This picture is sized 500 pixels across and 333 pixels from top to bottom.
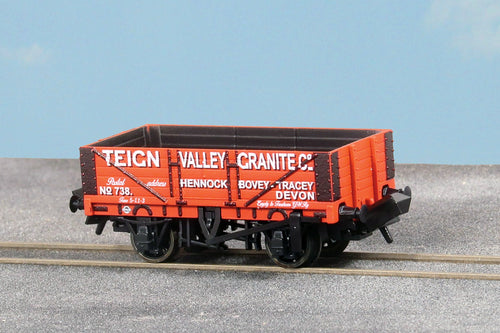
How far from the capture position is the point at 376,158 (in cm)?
1565

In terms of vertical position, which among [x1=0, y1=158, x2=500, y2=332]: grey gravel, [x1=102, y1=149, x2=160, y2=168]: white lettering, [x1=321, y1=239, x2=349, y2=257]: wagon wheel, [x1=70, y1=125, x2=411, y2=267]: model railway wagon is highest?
[x1=102, y1=149, x2=160, y2=168]: white lettering

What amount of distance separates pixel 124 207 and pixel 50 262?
148 cm

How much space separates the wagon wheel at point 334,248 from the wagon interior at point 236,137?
1.52 metres

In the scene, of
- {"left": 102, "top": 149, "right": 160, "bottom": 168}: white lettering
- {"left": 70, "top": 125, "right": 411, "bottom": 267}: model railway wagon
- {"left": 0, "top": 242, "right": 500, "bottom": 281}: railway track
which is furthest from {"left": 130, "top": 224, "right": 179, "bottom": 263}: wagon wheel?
{"left": 102, "top": 149, "right": 160, "bottom": 168}: white lettering

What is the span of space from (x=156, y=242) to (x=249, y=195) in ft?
5.85

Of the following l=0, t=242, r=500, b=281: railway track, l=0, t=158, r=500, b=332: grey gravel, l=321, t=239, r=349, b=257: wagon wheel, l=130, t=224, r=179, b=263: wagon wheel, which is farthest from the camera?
l=321, t=239, r=349, b=257: wagon wheel

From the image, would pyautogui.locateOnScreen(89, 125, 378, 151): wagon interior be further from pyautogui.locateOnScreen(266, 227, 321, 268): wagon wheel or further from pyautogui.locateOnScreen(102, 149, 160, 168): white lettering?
pyautogui.locateOnScreen(266, 227, 321, 268): wagon wheel

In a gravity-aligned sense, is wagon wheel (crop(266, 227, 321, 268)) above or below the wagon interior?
below

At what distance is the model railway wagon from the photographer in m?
14.8

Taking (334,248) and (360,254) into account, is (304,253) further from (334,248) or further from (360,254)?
(360,254)

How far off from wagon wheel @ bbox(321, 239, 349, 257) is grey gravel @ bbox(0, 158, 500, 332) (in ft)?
1.37

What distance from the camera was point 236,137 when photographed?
17266 millimetres

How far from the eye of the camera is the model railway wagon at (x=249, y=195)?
14820mm

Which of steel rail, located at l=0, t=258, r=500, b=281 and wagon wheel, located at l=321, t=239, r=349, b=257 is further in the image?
wagon wheel, located at l=321, t=239, r=349, b=257
